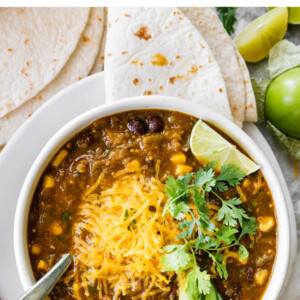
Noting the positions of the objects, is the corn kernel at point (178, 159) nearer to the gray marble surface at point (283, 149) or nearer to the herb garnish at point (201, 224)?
the herb garnish at point (201, 224)

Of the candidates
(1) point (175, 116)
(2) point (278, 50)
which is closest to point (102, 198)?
(1) point (175, 116)

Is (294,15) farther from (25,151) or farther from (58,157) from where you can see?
(25,151)

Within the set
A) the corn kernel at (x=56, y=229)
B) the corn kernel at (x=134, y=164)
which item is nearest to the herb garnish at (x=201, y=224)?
the corn kernel at (x=134, y=164)

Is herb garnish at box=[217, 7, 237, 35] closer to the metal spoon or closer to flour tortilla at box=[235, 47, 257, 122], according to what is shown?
flour tortilla at box=[235, 47, 257, 122]

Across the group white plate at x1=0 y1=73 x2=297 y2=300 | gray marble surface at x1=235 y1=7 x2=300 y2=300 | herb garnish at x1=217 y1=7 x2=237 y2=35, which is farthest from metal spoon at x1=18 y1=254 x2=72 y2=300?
herb garnish at x1=217 y1=7 x2=237 y2=35

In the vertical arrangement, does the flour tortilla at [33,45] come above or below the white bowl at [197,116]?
above

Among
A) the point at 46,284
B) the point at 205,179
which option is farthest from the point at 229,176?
the point at 46,284
